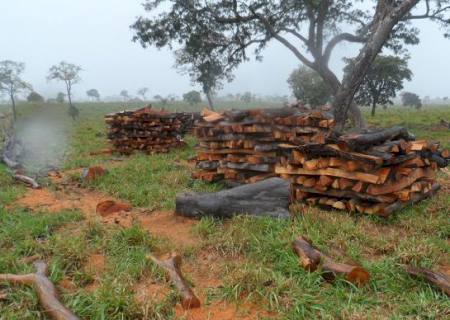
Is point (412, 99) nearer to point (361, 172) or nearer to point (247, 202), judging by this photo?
point (361, 172)

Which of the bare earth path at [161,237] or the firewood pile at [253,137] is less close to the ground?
the firewood pile at [253,137]

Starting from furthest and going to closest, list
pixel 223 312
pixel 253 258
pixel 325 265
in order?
pixel 253 258 → pixel 325 265 → pixel 223 312

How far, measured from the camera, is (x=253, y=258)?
4340 millimetres

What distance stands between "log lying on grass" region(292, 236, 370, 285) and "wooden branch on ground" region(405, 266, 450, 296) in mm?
475

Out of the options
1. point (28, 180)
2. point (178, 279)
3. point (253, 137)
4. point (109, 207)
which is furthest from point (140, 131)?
point (178, 279)

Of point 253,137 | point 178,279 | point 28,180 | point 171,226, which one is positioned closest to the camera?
point 178,279

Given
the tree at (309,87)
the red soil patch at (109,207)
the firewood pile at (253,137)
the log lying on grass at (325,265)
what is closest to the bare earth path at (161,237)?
the red soil patch at (109,207)

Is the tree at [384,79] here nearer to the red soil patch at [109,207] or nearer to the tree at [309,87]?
the tree at [309,87]

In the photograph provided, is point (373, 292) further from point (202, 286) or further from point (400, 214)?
point (400, 214)

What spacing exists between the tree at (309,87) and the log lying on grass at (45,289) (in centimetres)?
2848

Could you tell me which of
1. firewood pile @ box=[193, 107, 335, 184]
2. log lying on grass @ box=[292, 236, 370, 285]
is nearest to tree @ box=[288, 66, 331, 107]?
firewood pile @ box=[193, 107, 335, 184]

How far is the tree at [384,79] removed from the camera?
87.2 feet

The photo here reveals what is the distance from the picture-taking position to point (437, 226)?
5219 mm

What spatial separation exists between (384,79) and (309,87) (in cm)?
674
